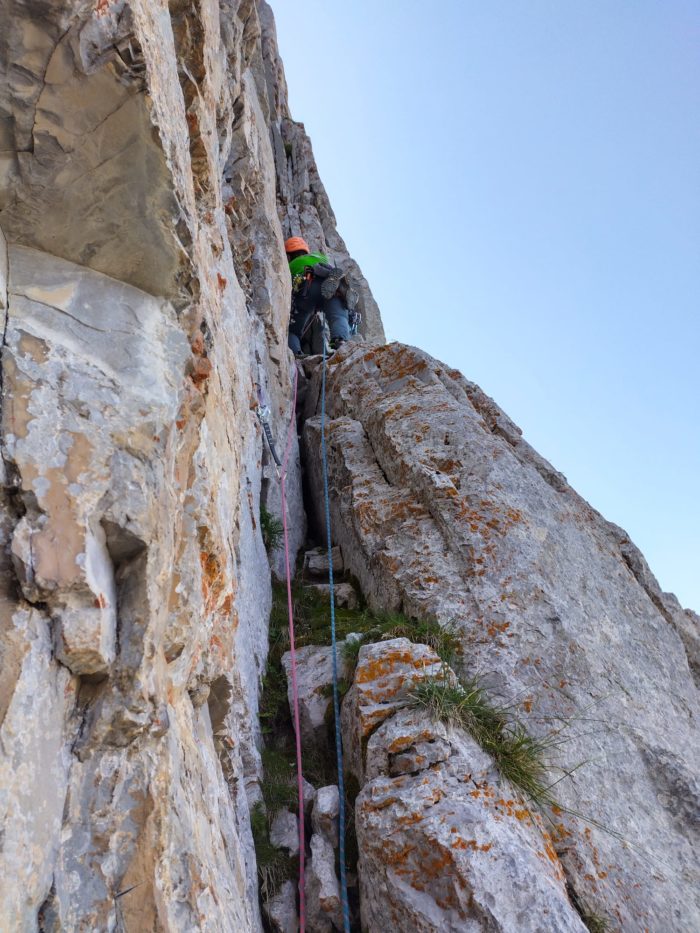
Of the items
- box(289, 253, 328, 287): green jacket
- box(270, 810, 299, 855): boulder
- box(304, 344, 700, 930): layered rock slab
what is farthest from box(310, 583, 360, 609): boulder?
box(289, 253, 328, 287): green jacket

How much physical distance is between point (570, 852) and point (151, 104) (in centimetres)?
519

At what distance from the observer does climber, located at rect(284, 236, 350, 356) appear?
46.9 feet

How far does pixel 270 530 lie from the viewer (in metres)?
7.72

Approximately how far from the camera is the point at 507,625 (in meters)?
5.76

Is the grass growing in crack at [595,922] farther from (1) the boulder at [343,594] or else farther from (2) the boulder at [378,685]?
(1) the boulder at [343,594]

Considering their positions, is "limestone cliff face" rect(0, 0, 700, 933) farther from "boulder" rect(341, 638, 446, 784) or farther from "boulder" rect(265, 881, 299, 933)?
"boulder" rect(265, 881, 299, 933)

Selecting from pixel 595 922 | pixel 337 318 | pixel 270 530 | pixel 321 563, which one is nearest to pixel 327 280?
pixel 337 318

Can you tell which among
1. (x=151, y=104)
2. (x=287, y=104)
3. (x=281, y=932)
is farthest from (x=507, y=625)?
(x=287, y=104)

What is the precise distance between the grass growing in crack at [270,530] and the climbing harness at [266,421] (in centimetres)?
84

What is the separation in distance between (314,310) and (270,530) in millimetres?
8131

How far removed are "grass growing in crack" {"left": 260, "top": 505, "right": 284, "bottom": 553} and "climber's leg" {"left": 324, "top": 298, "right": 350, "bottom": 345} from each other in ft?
24.4

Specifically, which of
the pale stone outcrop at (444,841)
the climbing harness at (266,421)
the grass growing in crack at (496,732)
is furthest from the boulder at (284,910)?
the climbing harness at (266,421)

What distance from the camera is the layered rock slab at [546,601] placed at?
15.1ft

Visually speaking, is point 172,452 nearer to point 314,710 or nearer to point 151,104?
point 151,104
